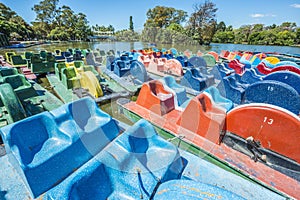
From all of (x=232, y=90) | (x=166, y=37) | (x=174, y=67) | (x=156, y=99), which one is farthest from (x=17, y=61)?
(x=166, y=37)

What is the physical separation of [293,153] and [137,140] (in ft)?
7.66

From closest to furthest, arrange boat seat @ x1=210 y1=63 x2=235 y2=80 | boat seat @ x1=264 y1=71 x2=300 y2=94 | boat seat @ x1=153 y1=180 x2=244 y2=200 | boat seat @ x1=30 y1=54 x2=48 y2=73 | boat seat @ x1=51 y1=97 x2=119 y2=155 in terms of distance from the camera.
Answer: boat seat @ x1=153 y1=180 x2=244 y2=200
boat seat @ x1=51 y1=97 x2=119 y2=155
boat seat @ x1=264 y1=71 x2=300 y2=94
boat seat @ x1=210 y1=63 x2=235 y2=80
boat seat @ x1=30 y1=54 x2=48 y2=73

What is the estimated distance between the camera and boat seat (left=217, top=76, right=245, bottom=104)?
4837 mm

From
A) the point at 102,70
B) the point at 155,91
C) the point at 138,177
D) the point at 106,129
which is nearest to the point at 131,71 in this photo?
the point at 102,70

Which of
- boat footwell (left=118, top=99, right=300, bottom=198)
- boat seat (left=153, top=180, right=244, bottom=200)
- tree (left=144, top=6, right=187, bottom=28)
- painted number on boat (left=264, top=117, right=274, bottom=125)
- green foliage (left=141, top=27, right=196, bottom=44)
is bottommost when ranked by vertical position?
boat footwell (left=118, top=99, right=300, bottom=198)

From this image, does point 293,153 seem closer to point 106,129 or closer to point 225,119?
point 225,119

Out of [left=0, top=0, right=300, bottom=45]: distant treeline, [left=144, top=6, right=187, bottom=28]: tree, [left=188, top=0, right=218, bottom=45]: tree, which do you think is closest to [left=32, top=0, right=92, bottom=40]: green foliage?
[left=0, top=0, right=300, bottom=45]: distant treeline

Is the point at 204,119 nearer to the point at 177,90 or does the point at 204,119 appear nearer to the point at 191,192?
the point at 177,90

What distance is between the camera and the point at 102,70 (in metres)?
8.11

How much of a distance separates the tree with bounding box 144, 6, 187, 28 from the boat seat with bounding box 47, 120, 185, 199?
1446 inches

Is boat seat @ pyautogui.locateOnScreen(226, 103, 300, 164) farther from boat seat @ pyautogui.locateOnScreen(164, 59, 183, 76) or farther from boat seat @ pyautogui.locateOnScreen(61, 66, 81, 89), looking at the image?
boat seat @ pyautogui.locateOnScreen(164, 59, 183, 76)

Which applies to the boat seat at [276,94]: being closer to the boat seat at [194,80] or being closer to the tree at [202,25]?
the boat seat at [194,80]

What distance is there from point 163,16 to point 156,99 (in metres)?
37.0

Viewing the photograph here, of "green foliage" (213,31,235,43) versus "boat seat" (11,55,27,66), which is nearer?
"boat seat" (11,55,27,66)
